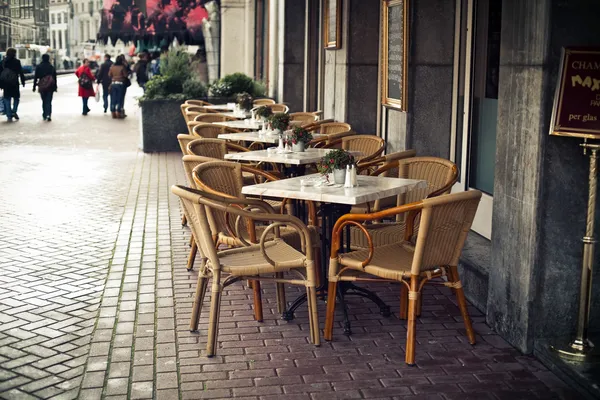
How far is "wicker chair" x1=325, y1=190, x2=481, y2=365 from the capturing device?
179 inches

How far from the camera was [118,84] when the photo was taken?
21.1m

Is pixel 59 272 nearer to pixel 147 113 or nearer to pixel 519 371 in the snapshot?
pixel 519 371

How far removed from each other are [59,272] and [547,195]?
3705 millimetres

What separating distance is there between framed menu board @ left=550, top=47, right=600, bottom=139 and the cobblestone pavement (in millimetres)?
1263

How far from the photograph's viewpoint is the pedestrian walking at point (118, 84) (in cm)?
2102

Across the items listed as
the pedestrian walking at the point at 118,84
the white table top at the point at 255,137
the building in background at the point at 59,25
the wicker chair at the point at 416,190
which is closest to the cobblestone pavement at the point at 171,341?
the wicker chair at the point at 416,190

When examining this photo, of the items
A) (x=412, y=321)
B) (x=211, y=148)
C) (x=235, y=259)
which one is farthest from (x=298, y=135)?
(x=412, y=321)

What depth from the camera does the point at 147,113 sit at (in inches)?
557

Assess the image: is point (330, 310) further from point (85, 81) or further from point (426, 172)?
point (85, 81)

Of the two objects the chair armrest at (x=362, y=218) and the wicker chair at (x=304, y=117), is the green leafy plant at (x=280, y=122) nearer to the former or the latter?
the chair armrest at (x=362, y=218)

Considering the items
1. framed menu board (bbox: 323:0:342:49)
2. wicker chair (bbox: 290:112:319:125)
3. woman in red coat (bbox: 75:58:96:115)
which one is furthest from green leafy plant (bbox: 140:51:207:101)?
woman in red coat (bbox: 75:58:96:115)

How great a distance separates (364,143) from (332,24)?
10.1 ft

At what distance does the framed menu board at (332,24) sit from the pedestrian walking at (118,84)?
36.2 feet

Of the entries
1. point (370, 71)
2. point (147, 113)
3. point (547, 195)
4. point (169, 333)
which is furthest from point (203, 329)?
point (147, 113)
